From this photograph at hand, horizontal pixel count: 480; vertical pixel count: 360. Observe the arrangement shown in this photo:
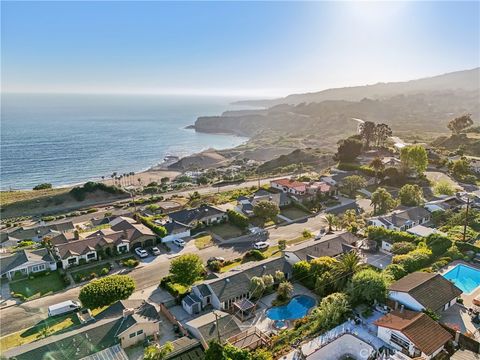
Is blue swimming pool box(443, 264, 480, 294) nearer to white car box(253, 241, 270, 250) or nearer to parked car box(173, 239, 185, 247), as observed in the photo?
white car box(253, 241, 270, 250)

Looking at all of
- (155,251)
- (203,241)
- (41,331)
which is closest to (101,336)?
(41,331)

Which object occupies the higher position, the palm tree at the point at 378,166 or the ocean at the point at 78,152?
the palm tree at the point at 378,166

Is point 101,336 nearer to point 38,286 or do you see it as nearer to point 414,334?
point 38,286

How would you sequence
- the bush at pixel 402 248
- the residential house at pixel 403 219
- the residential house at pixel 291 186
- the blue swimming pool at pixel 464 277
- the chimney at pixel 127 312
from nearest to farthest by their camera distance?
the chimney at pixel 127 312, the blue swimming pool at pixel 464 277, the bush at pixel 402 248, the residential house at pixel 403 219, the residential house at pixel 291 186

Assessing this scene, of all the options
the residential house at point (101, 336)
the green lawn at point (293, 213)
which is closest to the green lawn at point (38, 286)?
the residential house at point (101, 336)

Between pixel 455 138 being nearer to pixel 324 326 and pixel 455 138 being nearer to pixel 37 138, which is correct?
pixel 324 326

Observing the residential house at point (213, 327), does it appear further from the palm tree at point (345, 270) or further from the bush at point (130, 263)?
the bush at point (130, 263)

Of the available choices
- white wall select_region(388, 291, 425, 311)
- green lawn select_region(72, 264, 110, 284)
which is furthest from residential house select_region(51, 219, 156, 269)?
white wall select_region(388, 291, 425, 311)

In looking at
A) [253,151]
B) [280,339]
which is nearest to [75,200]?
[280,339]
